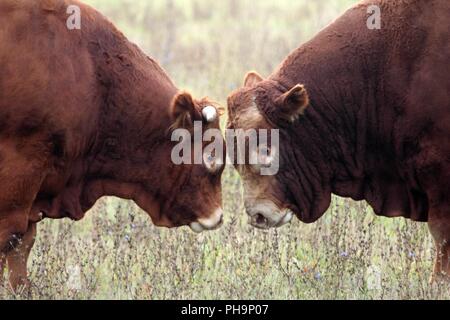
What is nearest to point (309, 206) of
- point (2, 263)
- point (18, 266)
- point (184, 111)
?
point (184, 111)

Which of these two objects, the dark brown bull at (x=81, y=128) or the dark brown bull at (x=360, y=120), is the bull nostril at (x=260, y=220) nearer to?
the dark brown bull at (x=360, y=120)

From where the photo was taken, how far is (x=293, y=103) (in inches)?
357

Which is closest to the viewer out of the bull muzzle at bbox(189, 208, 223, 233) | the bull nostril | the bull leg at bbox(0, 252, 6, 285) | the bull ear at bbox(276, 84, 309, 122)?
the bull leg at bbox(0, 252, 6, 285)

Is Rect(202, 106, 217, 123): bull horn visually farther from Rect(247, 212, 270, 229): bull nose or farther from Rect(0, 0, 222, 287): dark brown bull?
Rect(247, 212, 270, 229): bull nose

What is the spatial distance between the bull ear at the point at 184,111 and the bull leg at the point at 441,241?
1714 millimetres

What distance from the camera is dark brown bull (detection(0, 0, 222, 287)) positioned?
335 inches

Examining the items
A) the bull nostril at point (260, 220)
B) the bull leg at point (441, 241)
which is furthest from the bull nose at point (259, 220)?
the bull leg at point (441, 241)

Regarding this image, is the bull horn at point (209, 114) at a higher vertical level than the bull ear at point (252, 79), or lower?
lower

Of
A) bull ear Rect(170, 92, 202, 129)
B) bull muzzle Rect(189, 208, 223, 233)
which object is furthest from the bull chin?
bull ear Rect(170, 92, 202, 129)

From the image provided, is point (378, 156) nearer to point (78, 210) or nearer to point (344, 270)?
point (344, 270)

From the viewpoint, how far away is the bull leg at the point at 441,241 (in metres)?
8.85

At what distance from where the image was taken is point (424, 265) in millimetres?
9570

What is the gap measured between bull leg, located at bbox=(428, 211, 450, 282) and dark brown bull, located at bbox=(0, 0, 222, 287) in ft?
4.89
